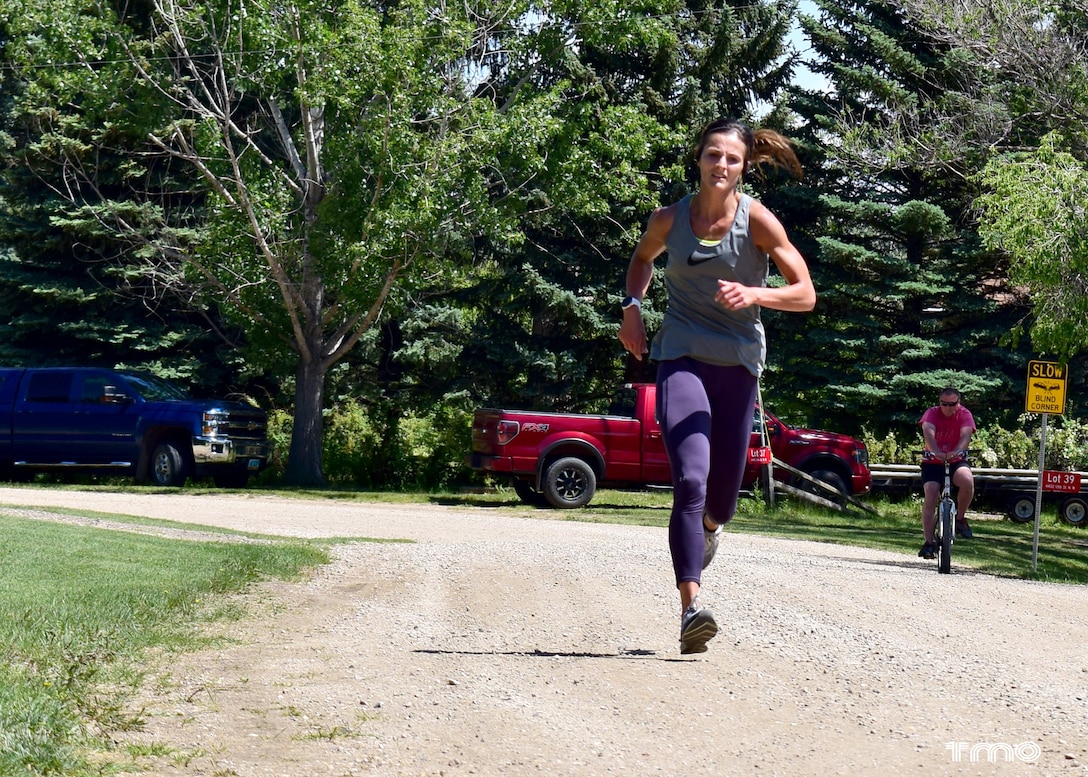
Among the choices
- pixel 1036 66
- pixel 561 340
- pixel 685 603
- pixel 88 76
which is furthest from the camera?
pixel 561 340

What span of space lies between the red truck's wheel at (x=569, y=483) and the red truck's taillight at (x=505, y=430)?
2.72 ft

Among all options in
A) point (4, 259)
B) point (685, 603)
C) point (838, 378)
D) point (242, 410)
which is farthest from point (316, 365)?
point (685, 603)

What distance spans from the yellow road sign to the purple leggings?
30.2 feet

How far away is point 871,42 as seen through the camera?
31.6 metres

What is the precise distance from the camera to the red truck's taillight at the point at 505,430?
73.5ft

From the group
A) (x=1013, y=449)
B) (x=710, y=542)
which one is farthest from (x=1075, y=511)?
(x=710, y=542)

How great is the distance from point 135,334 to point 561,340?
9.41 m

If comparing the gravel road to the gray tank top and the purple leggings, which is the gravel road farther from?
the gray tank top

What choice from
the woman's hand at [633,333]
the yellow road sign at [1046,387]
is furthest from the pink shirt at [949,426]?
the woman's hand at [633,333]

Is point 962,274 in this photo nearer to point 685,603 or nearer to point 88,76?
point 88,76

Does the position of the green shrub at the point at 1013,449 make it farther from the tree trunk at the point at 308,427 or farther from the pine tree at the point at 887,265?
the tree trunk at the point at 308,427

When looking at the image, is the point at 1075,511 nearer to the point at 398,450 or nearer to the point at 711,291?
the point at 398,450

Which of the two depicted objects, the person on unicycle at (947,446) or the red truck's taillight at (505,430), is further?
the red truck's taillight at (505,430)

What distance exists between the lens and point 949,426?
13359mm
